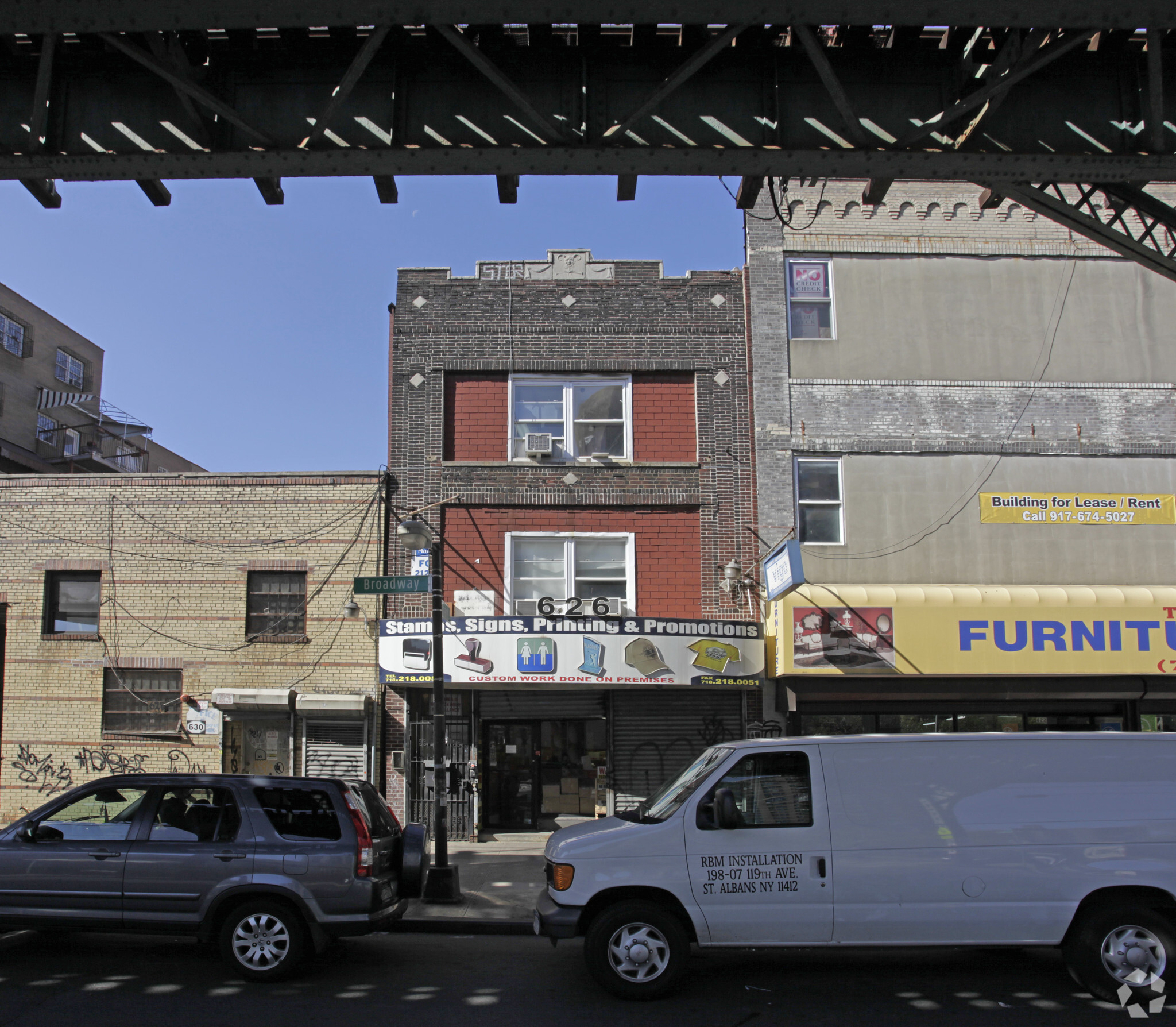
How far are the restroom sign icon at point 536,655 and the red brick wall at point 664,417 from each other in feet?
12.7

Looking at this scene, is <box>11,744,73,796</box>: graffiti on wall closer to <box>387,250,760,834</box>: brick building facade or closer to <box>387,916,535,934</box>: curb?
<box>387,250,760,834</box>: brick building facade

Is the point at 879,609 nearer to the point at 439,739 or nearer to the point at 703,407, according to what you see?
the point at 703,407

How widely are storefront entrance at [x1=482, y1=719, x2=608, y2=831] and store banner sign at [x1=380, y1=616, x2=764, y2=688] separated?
1737 mm

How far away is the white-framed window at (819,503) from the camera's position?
52.4 ft

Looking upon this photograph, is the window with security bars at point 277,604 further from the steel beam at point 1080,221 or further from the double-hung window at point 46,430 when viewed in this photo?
the double-hung window at point 46,430

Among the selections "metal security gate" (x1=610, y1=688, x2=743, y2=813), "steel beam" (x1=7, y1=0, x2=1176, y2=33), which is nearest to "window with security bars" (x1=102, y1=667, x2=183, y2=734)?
"metal security gate" (x1=610, y1=688, x2=743, y2=813)

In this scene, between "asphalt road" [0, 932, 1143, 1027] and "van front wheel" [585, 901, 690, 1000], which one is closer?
"asphalt road" [0, 932, 1143, 1027]

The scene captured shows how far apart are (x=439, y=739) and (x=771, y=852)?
5059mm

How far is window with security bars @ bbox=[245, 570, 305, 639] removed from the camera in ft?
52.6

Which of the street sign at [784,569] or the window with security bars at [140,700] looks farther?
the window with security bars at [140,700]

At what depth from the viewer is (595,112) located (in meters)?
7.40

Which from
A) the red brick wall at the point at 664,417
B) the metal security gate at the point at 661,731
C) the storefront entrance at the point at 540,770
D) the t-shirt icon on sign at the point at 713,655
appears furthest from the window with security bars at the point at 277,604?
the t-shirt icon on sign at the point at 713,655

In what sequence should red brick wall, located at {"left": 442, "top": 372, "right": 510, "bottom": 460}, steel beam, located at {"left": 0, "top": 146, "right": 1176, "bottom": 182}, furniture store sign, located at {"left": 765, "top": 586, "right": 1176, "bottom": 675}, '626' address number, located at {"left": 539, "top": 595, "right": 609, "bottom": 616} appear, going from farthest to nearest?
red brick wall, located at {"left": 442, "top": 372, "right": 510, "bottom": 460}, '626' address number, located at {"left": 539, "top": 595, "right": 609, "bottom": 616}, furniture store sign, located at {"left": 765, "top": 586, "right": 1176, "bottom": 675}, steel beam, located at {"left": 0, "top": 146, "right": 1176, "bottom": 182}

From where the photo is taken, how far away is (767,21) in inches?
243
